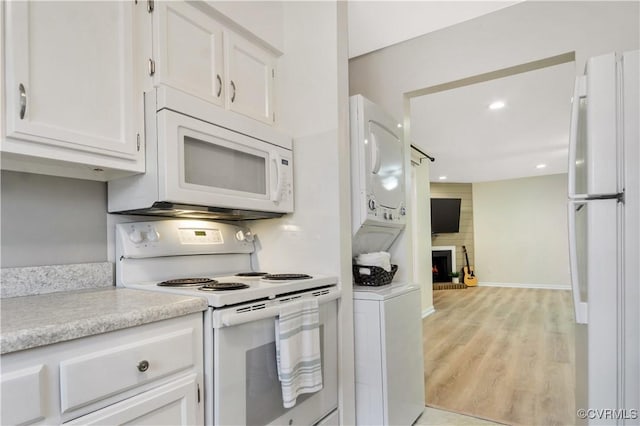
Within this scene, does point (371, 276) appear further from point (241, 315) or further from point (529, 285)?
point (529, 285)

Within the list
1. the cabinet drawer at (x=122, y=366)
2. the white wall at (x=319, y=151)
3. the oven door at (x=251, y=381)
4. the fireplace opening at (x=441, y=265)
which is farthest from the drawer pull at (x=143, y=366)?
the fireplace opening at (x=441, y=265)

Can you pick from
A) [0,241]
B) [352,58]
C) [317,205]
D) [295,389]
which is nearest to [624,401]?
[295,389]

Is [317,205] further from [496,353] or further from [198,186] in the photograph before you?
[496,353]

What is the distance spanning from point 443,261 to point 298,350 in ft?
24.8

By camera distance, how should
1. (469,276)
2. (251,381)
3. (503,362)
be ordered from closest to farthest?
(251,381), (503,362), (469,276)

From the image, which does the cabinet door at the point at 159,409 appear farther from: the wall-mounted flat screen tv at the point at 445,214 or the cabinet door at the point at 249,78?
the wall-mounted flat screen tv at the point at 445,214

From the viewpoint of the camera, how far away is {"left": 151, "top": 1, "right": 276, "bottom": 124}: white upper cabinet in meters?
1.45

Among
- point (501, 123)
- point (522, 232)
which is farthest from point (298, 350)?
point (522, 232)

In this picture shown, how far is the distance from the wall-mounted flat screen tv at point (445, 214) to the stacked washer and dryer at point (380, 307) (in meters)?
6.21

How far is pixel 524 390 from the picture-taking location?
2.66m

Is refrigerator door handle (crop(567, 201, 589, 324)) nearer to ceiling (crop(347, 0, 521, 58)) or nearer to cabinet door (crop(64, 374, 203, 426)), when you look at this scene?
cabinet door (crop(64, 374, 203, 426))

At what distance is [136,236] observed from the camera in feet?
5.12

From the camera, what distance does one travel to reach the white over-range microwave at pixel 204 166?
1.37 meters

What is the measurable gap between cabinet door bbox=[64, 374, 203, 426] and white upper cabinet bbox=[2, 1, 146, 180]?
30.2 inches
